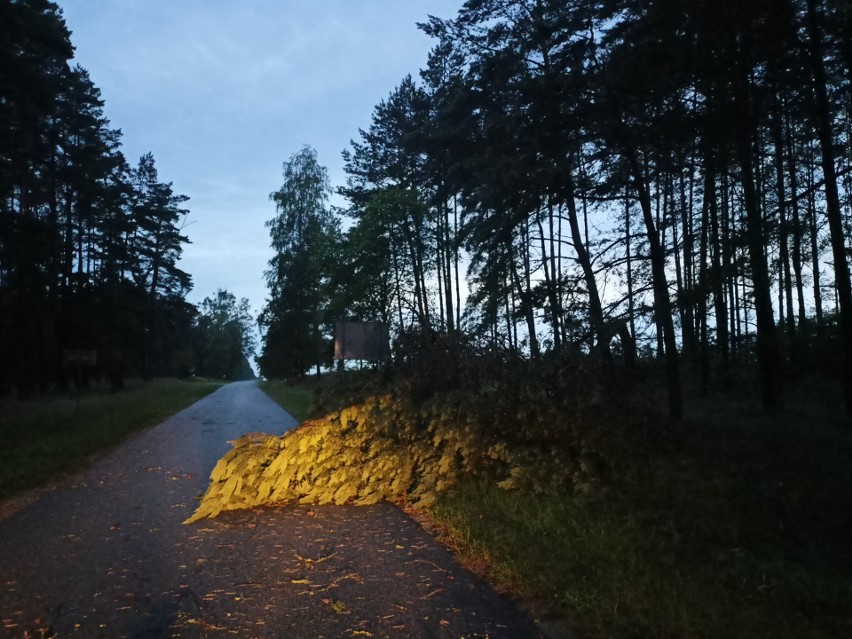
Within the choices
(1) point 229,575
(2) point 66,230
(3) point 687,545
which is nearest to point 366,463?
(1) point 229,575

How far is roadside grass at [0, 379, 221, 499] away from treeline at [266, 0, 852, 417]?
651 centimetres

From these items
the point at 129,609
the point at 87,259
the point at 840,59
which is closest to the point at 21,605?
the point at 129,609

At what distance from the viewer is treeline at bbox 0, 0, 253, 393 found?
2272cm

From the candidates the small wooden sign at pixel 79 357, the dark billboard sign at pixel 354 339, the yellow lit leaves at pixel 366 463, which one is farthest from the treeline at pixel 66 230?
the yellow lit leaves at pixel 366 463

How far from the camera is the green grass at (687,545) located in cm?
511

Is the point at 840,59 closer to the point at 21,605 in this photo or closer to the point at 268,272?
the point at 21,605

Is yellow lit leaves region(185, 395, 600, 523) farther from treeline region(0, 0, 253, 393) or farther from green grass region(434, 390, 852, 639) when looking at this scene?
treeline region(0, 0, 253, 393)

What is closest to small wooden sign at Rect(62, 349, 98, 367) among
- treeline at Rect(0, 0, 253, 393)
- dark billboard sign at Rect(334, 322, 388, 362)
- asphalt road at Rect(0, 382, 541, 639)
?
treeline at Rect(0, 0, 253, 393)

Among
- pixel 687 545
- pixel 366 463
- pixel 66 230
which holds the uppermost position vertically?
pixel 66 230

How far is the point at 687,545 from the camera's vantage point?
6930 millimetres

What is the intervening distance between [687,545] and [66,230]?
4443cm

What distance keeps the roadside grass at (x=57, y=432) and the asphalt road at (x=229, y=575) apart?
8.37 ft

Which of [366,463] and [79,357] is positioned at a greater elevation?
[79,357]

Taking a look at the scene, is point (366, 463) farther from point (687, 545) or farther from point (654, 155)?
point (654, 155)
